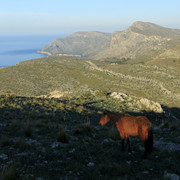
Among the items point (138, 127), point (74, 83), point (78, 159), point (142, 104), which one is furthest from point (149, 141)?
point (74, 83)

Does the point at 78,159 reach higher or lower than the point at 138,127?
lower

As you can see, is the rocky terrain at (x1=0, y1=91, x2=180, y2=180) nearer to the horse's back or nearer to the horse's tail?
the horse's tail

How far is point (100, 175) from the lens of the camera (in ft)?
17.5

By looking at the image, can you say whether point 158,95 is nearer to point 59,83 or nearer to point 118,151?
point 59,83

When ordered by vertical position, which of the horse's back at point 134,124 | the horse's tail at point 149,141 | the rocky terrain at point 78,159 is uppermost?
the horse's back at point 134,124

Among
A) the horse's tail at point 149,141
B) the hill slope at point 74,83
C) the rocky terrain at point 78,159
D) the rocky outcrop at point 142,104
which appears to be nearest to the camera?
the rocky terrain at point 78,159

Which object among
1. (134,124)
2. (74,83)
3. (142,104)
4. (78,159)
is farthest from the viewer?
(74,83)

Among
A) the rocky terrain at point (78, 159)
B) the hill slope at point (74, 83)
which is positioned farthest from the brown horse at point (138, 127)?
the hill slope at point (74, 83)

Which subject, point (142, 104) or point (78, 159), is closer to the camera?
point (78, 159)

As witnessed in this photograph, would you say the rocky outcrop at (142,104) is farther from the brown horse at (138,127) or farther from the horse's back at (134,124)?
the horse's back at (134,124)

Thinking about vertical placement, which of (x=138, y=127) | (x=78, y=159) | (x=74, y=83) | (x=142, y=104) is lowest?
(x=74, y=83)

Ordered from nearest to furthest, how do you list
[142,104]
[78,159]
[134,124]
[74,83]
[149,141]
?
[78,159], [149,141], [134,124], [142,104], [74,83]

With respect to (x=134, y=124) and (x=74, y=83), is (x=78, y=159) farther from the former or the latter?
(x=74, y=83)

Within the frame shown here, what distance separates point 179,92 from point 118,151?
6171cm
